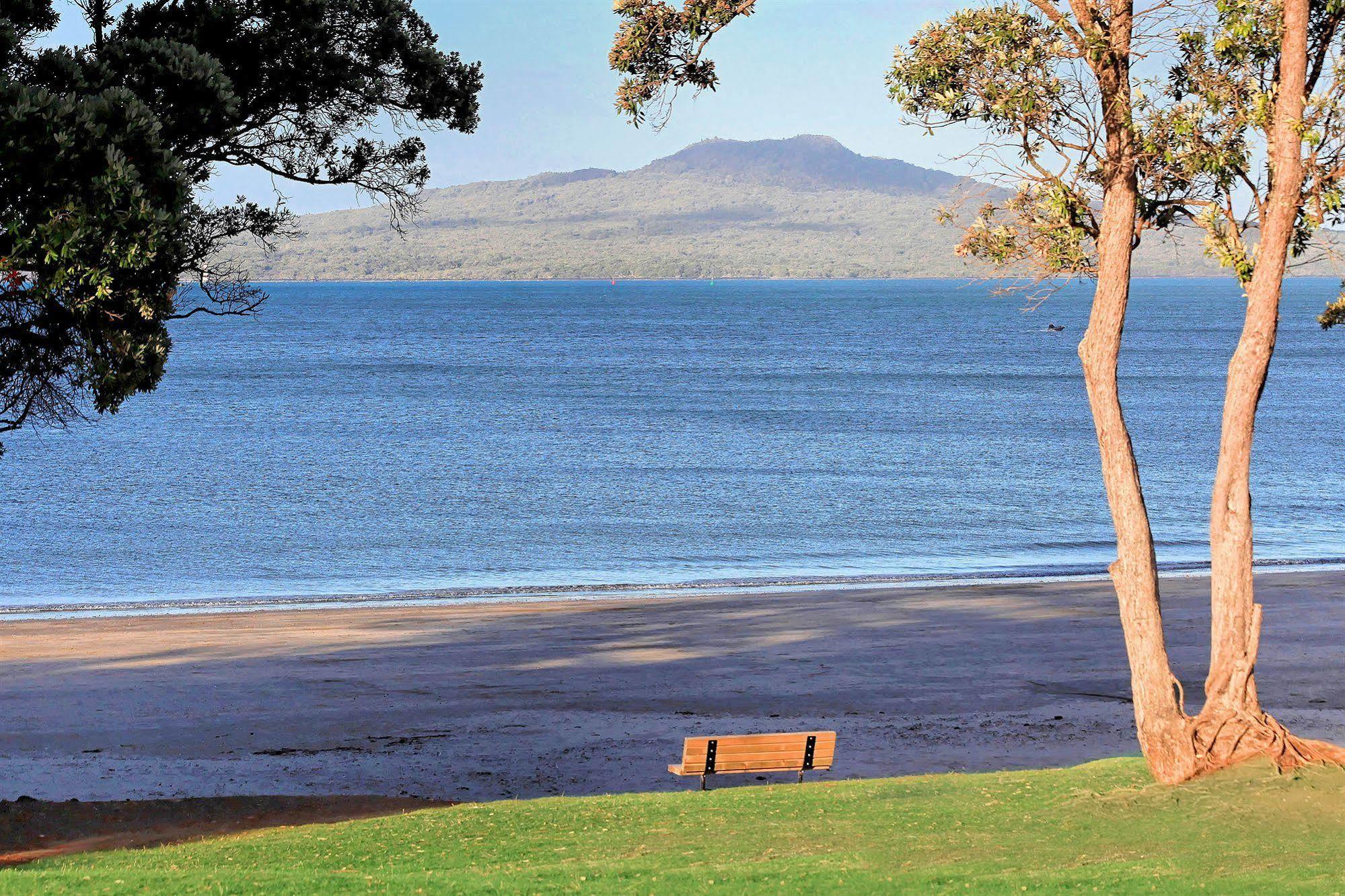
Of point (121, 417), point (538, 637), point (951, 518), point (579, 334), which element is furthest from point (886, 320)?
point (538, 637)

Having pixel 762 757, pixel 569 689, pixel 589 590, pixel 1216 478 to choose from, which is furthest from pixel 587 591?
pixel 1216 478

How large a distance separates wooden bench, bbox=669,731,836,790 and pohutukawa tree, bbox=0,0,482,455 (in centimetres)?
612

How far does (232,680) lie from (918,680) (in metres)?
10.1

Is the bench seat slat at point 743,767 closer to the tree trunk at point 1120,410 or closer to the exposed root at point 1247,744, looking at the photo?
the tree trunk at point 1120,410

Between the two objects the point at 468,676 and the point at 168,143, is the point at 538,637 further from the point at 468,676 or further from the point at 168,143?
the point at 168,143

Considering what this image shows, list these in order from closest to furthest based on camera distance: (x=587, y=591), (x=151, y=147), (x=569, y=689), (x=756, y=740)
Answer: (x=151, y=147)
(x=756, y=740)
(x=569, y=689)
(x=587, y=591)

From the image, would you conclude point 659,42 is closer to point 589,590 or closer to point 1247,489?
point 1247,489

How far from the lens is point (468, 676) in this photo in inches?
754

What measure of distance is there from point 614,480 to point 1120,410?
3819 cm

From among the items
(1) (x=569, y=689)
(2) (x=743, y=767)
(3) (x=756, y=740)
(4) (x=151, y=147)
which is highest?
(4) (x=151, y=147)

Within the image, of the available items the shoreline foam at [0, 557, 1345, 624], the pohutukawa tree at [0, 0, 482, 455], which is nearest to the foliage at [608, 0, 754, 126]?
the pohutukawa tree at [0, 0, 482, 455]

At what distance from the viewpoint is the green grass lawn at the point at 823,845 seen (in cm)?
881

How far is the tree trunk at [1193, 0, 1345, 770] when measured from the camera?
11.4 meters

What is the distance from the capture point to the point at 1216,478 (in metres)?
11.4
